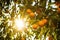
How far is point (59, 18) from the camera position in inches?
80.4

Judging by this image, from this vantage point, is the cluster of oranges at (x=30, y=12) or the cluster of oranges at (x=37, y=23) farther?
the cluster of oranges at (x=30, y=12)

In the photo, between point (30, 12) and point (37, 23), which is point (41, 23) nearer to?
point (37, 23)

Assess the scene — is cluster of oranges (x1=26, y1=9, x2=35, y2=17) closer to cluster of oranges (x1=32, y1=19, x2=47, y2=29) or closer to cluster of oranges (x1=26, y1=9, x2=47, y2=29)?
cluster of oranges (x1=26, y1=9, x2=47, y2=29)

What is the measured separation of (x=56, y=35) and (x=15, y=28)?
0.98 metres

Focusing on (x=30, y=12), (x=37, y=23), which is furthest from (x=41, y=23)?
(x=30, y=12)

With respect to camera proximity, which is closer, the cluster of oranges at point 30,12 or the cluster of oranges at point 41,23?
the cluster of oranges at point 41,23

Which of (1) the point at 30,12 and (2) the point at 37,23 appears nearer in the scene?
(2) the point at 37,23

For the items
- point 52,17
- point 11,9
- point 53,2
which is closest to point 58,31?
point 52,17

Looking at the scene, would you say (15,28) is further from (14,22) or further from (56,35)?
(56,35)

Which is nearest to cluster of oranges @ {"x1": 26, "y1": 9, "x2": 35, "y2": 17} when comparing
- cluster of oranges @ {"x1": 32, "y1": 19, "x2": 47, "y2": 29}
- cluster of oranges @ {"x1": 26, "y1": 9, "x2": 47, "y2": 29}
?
cluster of oranges @ {"x1": 26, "y1": 9, "x2": 47, "y2": 29}

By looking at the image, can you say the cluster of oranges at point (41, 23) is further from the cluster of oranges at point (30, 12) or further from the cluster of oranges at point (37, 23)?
the cluster of oranges at point (30, 12)

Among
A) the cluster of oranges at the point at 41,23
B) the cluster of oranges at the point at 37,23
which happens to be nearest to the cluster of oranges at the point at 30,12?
the cluster of oranges at the point at 37,23

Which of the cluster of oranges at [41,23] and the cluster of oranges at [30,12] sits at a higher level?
the cluster of oranges at [30,12]

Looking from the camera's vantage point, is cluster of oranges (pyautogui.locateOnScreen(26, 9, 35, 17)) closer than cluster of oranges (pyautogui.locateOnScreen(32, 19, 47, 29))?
No
